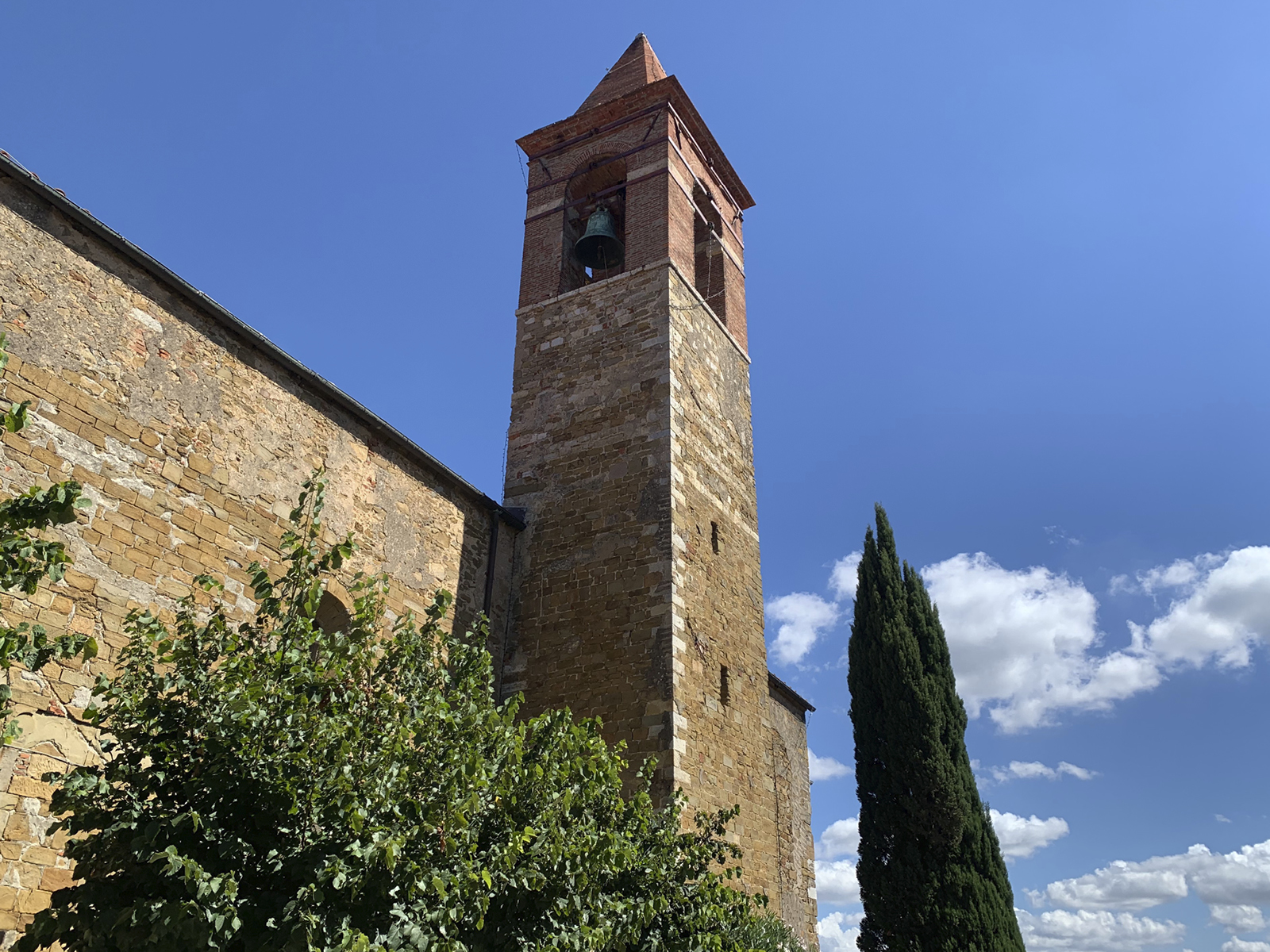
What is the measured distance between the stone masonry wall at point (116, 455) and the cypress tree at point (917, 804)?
752 centimetres

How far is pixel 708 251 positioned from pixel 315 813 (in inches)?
474

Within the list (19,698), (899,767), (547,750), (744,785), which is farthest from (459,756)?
(899,767)

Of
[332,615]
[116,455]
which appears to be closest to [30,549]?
[116,455]

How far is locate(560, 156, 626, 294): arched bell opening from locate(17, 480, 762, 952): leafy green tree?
9.24 metres

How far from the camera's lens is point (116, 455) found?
6.69 metres

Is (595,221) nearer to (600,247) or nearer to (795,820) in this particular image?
(600,247)

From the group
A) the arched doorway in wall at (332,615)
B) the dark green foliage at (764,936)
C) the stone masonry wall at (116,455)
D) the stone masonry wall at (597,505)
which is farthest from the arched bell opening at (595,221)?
the dark green foliage at (764,936)

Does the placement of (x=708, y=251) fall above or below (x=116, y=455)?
above

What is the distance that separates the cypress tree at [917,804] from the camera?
1148 centimetres

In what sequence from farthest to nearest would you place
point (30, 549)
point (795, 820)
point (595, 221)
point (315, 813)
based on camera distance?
point (795, 820) < point (595, 221) < point (315, 813) < point (30, 549)

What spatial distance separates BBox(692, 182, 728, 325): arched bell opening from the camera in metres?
14.3

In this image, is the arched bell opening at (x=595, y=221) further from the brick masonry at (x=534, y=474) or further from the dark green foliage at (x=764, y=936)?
the dark green foliage at (x=764, y=936)

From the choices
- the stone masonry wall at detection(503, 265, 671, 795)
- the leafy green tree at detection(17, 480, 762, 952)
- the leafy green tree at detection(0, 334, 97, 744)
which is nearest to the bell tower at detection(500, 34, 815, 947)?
the stone masonry wall at detection(503, 265, 671, 795)

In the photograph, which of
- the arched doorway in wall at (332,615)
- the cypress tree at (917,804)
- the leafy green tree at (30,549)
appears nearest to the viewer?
the leafy green tree at (30,549)
